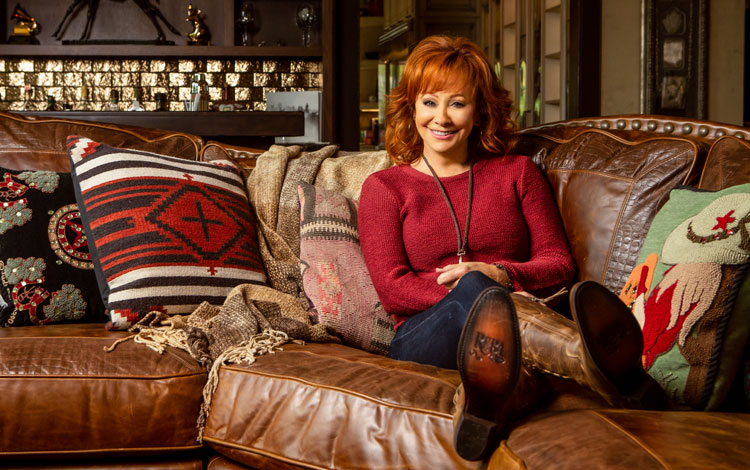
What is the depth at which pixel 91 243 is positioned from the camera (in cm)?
201

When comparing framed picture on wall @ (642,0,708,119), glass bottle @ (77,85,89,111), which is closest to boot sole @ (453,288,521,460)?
framed picture on wall @ (642,0,708,119)

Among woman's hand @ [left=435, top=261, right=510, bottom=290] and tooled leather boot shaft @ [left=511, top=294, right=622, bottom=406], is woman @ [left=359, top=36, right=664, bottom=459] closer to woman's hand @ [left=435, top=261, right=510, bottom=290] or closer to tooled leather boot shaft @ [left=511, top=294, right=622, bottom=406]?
woman's hand @ [left=435, top=261, right=510, bottom=290]

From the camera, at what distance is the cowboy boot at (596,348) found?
1.26 metres

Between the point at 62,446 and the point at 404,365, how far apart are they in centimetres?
71

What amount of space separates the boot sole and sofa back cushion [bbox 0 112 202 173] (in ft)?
4.83

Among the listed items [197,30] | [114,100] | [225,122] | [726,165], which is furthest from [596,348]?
[114,100]

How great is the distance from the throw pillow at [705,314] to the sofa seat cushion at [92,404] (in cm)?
94

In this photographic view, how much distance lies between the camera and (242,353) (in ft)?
5.64

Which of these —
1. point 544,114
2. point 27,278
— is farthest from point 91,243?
point 544,114

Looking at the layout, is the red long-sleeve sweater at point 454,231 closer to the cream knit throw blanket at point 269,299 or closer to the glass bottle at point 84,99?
the cream knit throw blanket at point 269,299

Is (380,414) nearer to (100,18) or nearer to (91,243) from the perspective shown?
(91,243)

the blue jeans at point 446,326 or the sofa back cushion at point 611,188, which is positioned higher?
the sofa back cushion at point 611,188

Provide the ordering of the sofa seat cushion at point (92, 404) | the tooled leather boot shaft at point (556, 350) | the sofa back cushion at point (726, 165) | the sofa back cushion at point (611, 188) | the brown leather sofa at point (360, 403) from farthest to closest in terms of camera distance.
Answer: the sofa back cushion at point (611, 188) < the sofa back cushion at point (726, 165) < the sofa seat cushion at point (92, 404) < the tooled leather boot shaft at point (556, 350) < the brown leather sofa at point (360, 403)

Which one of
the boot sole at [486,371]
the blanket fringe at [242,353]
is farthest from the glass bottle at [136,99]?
the boot sole at [486,371]
